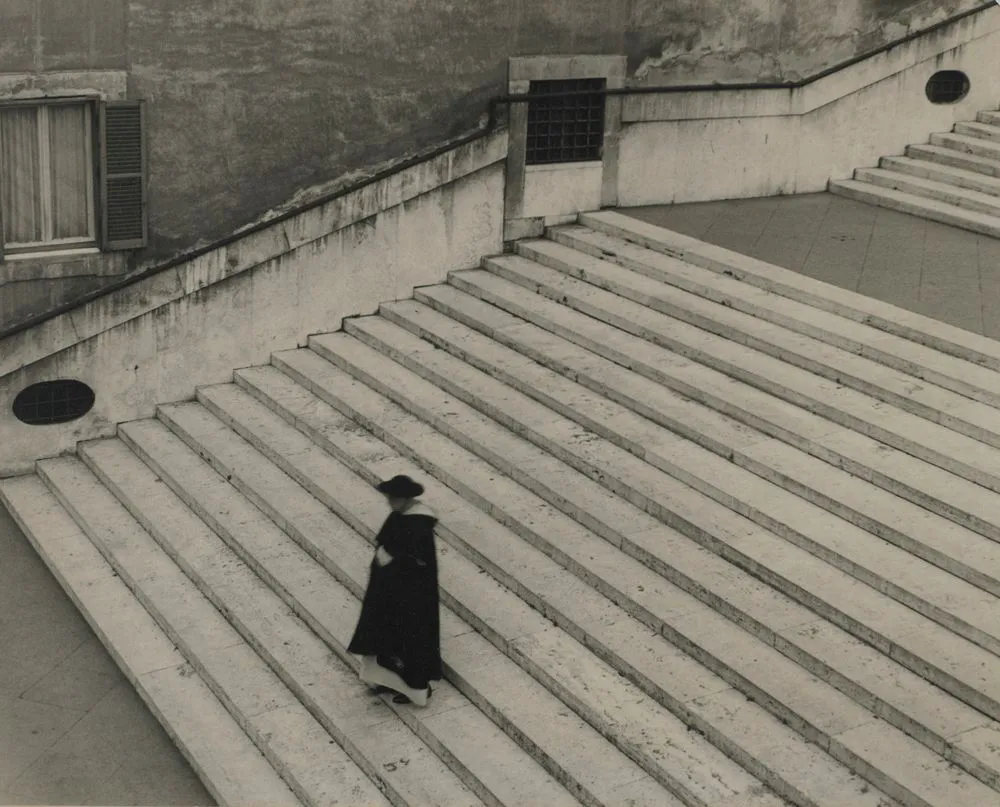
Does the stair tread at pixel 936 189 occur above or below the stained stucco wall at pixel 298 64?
below

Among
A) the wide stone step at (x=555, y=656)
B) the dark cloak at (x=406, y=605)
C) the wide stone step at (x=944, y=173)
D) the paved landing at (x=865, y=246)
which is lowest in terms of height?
the wide stone step at (x=555, y=656)

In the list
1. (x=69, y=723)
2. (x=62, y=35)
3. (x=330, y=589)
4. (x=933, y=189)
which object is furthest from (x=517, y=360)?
(x=933, y=189)

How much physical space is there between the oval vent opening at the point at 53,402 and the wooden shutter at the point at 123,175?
1193 millimetres

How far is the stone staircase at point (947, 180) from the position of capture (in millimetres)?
14617

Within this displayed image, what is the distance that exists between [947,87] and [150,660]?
10.7m

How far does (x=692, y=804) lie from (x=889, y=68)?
33.0 feet

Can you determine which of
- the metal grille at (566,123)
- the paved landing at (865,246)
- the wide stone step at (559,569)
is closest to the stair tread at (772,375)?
the metal grille at (566,123)

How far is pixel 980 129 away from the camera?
16.0 meters

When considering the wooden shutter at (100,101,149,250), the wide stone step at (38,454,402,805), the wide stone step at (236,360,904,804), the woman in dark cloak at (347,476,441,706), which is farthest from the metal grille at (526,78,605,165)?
the woman in dark cloak at (347,476,441,706)

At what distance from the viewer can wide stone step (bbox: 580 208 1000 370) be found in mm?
11328

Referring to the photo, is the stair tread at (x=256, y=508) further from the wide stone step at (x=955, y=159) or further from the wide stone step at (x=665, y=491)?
the wide stone step at (x=955, y=159)

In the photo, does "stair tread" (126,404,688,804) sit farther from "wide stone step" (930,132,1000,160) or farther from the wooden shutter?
"wide stone step" (930,132,1000,160)

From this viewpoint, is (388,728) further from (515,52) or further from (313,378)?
(515,52)

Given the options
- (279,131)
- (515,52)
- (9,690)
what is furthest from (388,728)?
(515,52)
